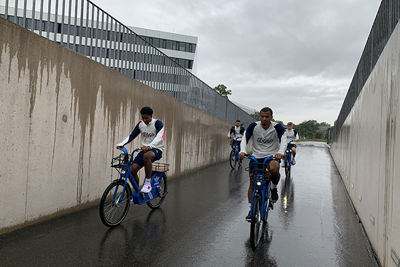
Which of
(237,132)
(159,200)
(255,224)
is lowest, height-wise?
(159,200)

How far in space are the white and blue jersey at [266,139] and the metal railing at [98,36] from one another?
3.66 meters

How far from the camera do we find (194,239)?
4.68 meters

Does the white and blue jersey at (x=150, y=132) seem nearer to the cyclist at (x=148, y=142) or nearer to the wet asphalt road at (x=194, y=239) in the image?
the cyclist at (x=148, y=142)

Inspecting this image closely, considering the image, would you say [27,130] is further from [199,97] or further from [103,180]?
[199,97]

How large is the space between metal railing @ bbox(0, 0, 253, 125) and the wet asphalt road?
Result: 3169 mm

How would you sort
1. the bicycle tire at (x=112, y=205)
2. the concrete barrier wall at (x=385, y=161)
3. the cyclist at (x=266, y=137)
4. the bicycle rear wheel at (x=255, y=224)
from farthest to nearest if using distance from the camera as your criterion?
1. the cyclist at (x=266, y=137)
2. the bicycle tire at (x=112, y=205)
3. the bicycle rear wheel at (x=255, y=224)
4. the concrete barrier wall at (x=385, y=161)

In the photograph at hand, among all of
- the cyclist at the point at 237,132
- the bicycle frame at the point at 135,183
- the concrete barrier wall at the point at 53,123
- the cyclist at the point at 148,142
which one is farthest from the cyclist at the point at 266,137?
the cyclist at the point at 237,132

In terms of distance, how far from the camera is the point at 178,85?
12367mm

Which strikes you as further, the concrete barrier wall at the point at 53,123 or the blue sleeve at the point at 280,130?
the blue sleeve at the point at 280,130

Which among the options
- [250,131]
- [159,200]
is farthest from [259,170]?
[159,200]

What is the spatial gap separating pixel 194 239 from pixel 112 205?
4.69 ft

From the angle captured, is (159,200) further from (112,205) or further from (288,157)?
(288,157)

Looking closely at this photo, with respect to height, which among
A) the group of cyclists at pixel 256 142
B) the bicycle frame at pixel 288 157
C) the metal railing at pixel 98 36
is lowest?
the bicycle frame at pixel 288 157

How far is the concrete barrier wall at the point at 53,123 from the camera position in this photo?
4465 mm
